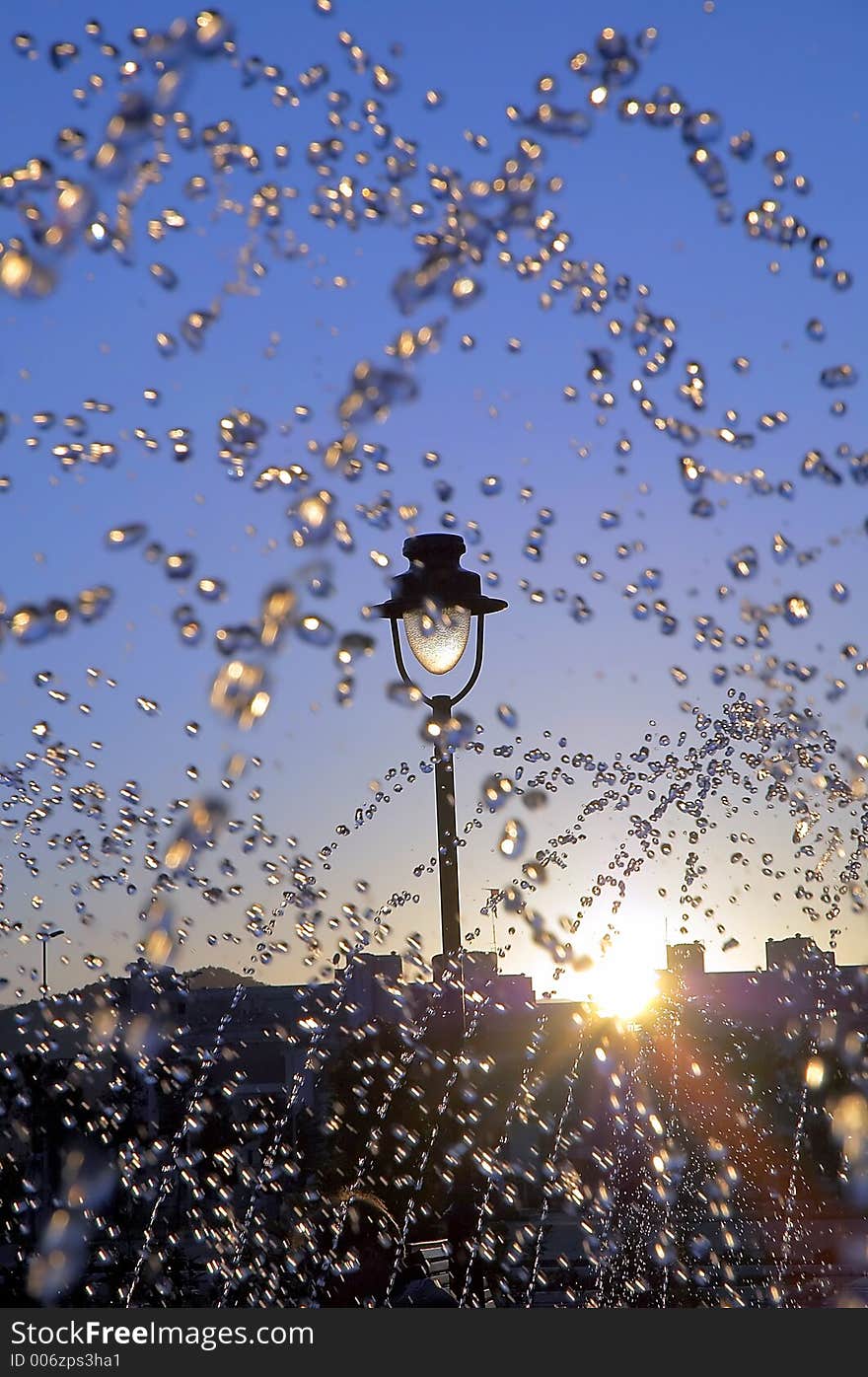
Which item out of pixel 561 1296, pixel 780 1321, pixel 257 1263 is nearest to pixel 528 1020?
pixel 561 1296

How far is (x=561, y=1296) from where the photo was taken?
457 inches

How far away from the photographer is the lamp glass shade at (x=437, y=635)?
6805 mm

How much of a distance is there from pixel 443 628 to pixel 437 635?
0.13 feet

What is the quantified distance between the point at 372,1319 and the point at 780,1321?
67.5 inches

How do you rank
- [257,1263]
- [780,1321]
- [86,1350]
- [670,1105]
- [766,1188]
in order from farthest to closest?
[670,1105] → [766,1188] → [257,1263] → [780,1321] → [86,1350]

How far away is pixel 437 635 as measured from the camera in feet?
22.3

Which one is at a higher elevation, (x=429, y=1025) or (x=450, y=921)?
(x=450, y=921)

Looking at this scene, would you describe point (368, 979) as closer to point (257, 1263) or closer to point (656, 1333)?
point (257, 1263)

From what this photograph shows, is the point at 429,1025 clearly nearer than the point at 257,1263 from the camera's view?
Yes

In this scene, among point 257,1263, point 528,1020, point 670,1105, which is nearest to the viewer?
point 257,1263

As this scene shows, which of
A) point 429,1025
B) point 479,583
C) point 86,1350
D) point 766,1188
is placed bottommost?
point 766,1188

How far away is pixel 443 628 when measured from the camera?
680cm

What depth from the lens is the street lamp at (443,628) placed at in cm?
682

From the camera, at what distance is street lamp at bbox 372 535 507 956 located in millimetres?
6824
